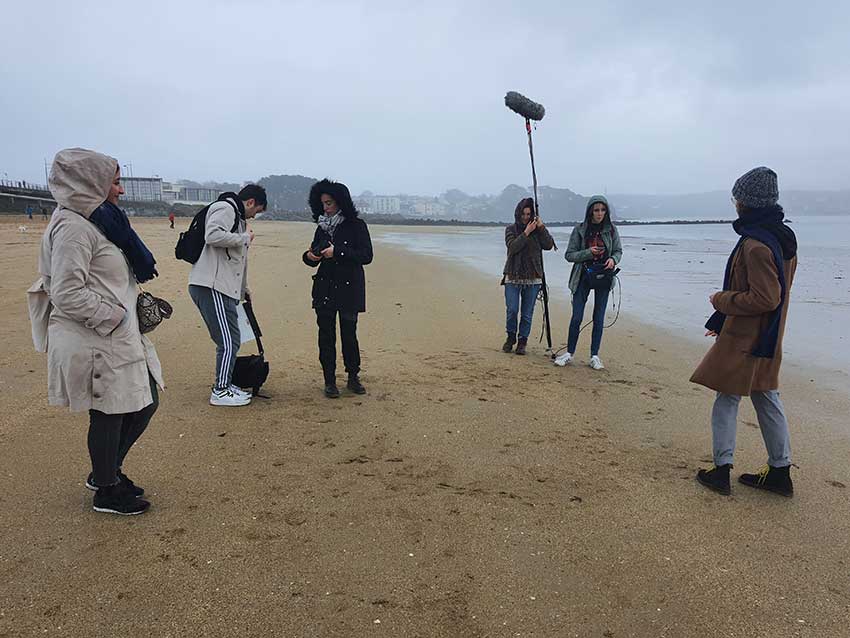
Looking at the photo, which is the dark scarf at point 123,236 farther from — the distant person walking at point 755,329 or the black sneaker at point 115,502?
the distant person walking at point 755,329

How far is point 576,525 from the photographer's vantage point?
3189 mm

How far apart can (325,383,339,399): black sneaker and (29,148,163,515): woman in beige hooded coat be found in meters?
2.28

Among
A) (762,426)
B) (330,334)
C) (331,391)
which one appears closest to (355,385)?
(331,391)

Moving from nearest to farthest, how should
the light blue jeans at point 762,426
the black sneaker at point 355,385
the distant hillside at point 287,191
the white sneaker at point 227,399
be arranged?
the light blue jeans at point 762,426 < the white sneaker at point 227,399 < the black sneaker at point 355,385 < the distant hillside at point 287,191

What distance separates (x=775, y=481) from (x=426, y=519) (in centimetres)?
222

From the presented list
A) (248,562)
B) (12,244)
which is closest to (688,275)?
(248,562)

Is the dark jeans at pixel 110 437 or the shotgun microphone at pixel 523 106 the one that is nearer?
the dark jeans at pixel 110 437

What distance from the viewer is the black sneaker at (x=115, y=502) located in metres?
3.10

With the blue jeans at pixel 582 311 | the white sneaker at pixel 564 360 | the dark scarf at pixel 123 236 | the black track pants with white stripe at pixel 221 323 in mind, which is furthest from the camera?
the white sneaker at pixel 564 360

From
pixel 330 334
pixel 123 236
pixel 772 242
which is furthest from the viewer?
pixel 330 334

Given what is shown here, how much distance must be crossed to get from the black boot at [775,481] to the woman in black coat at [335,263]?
327 cm

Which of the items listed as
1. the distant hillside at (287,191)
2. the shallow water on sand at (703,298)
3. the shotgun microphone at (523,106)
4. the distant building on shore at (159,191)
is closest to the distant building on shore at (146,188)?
the distant building on shore at (159,191)

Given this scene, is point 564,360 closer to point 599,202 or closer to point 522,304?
point 522,304

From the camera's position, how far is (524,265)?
22.5 feet
